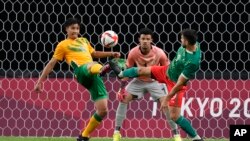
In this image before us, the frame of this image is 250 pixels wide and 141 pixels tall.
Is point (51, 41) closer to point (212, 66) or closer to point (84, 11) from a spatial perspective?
point (84, 11)

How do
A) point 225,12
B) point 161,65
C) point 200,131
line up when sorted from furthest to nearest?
point 225,12
point 200,131
point 161,65

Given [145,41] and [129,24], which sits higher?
[129,24]

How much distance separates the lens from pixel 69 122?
38.3ft

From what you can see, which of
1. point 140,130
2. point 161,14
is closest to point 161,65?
point 140,130

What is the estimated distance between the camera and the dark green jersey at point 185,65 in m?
9.36

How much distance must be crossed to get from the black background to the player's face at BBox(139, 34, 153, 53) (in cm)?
194

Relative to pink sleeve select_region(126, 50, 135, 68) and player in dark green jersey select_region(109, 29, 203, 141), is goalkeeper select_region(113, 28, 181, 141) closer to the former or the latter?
pink sleeve select_region(126, 50, 135, 68)

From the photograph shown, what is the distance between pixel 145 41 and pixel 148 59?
232 mm

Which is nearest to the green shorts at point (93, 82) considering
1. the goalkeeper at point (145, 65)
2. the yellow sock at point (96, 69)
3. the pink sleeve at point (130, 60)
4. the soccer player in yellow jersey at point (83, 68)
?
the soccer player in yellow jersey at point (83, 68)

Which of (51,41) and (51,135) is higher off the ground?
(51,41)

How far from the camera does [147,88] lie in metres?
10.7

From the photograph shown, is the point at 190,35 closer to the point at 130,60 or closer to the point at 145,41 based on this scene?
the point at 145,41

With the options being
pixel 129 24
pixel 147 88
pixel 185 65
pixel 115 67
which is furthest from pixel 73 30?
pixel 129 24

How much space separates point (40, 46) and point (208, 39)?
2293 millimetres
